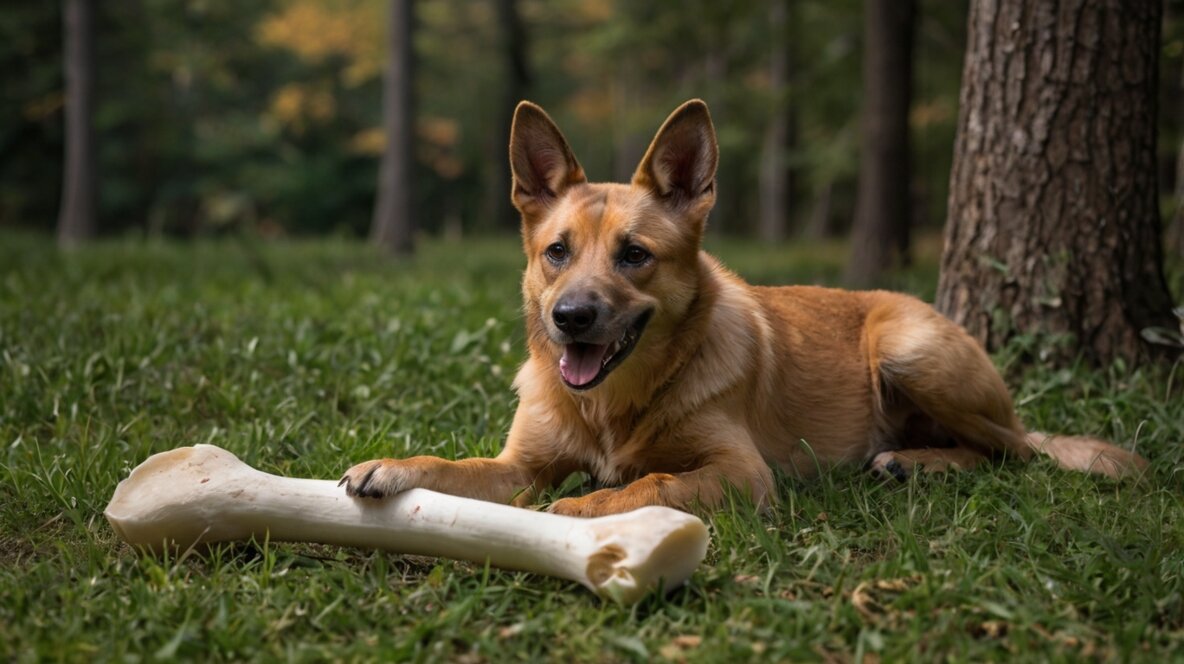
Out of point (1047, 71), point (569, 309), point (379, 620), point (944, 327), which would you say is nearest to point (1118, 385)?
point (944, 327)

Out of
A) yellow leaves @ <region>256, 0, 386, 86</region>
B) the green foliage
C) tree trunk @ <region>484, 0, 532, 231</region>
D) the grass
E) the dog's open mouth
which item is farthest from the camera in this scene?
tree trunk @ <region>484, 0, 532, 231</region>

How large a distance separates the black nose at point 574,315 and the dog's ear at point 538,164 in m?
0.79

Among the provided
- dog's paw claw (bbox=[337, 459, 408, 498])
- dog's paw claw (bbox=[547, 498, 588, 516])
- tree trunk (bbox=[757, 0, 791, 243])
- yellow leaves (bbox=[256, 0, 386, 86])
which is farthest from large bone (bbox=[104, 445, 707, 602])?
yellow leaves (bbox=[256, 0, 386, 86])

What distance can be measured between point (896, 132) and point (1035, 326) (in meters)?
4.85

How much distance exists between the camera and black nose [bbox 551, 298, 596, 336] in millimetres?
3393

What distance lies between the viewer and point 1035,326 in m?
4.98

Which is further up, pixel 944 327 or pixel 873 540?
pixel 944 327

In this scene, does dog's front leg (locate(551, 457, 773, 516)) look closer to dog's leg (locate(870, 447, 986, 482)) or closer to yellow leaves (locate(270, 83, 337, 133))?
dog's leg (locate(870, 447, 986, 482))

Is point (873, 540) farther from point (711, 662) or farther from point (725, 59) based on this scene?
point (725, 59)

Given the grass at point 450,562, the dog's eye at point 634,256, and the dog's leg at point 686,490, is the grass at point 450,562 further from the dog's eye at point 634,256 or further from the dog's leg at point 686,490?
the dog's eye at point 634,256

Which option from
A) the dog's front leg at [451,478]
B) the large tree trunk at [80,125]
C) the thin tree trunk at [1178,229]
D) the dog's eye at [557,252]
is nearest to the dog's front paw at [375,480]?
the dog's front leg at [451,478]

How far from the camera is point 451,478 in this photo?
3.35m

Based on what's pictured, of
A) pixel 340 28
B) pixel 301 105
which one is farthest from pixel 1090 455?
pixel 301 105

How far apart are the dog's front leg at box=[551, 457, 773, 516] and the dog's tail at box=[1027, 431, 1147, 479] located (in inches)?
53.6
